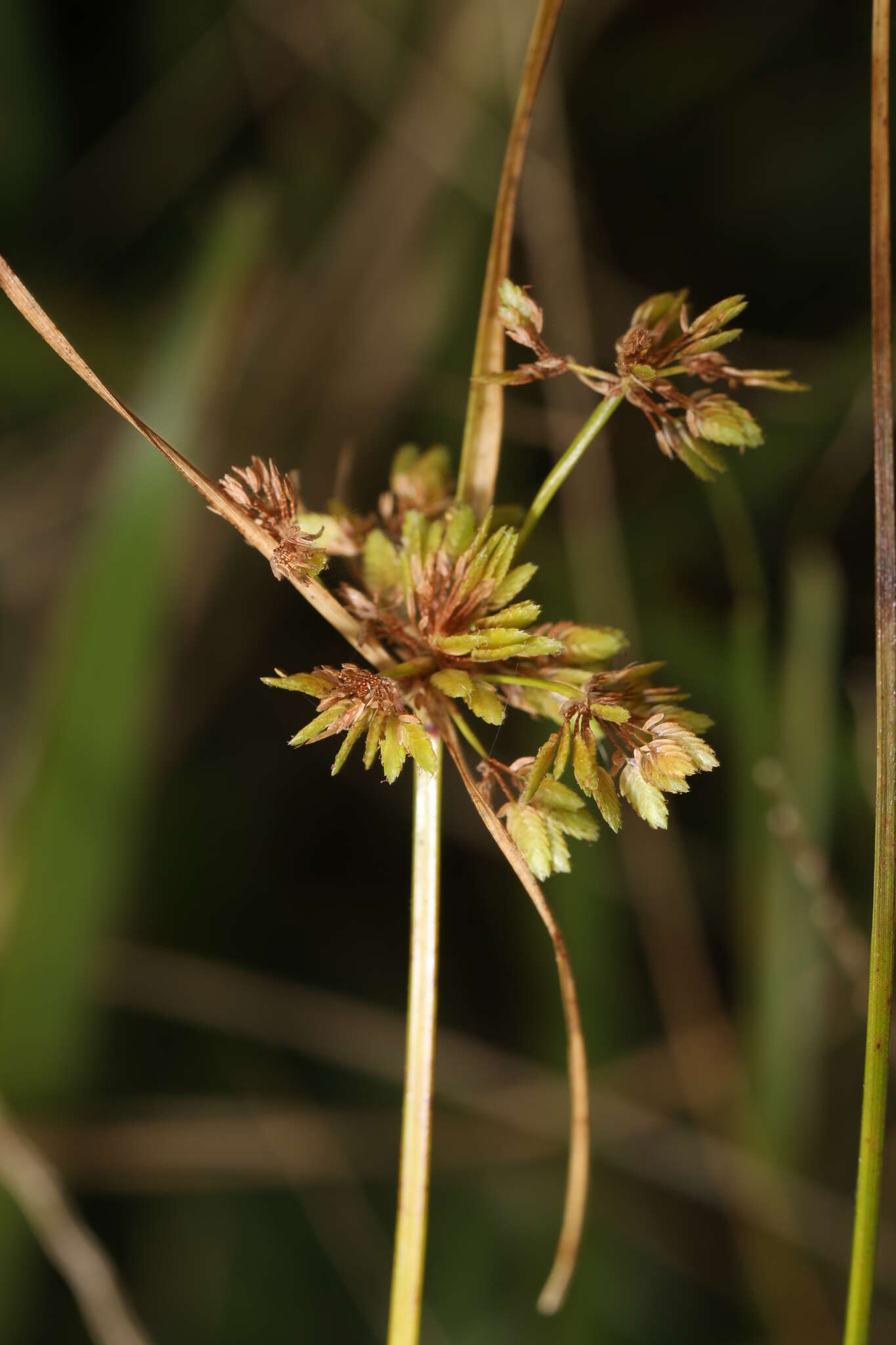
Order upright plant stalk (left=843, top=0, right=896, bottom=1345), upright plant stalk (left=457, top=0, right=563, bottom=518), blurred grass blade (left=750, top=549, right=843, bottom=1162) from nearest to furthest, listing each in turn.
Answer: upright plant stalk (left=843, top=0, right=896, bottom=1345)
upright plant stalk (left=457, top=0, right=563, bottom=518)
blurred grass blade (left=750, top=549, right=843, bottom=1162)

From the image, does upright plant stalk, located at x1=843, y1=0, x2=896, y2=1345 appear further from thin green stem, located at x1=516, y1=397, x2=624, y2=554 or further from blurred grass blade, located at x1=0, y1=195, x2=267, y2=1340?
blurred grass blade, located at x1=0, y1=195, x2=267, y2=1340

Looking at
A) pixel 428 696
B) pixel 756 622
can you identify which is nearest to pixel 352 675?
pixel 428 696

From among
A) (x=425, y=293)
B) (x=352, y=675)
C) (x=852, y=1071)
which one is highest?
(x=425, y=293)

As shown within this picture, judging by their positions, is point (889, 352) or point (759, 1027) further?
point (759, 1027)

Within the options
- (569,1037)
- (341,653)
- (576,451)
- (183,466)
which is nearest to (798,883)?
(569,1037)

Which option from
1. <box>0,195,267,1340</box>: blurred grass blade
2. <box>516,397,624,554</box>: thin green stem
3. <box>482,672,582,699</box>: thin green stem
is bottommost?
<box>482,672,582,699</box>: thin green stem

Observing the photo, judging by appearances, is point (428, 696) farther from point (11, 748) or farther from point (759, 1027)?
point (11, 748)

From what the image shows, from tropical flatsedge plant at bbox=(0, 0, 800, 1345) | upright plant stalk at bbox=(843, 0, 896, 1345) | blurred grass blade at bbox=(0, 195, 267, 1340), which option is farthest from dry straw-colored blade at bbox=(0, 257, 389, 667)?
blurred grass blade at bbox=(0, 195, 267, 1340)
